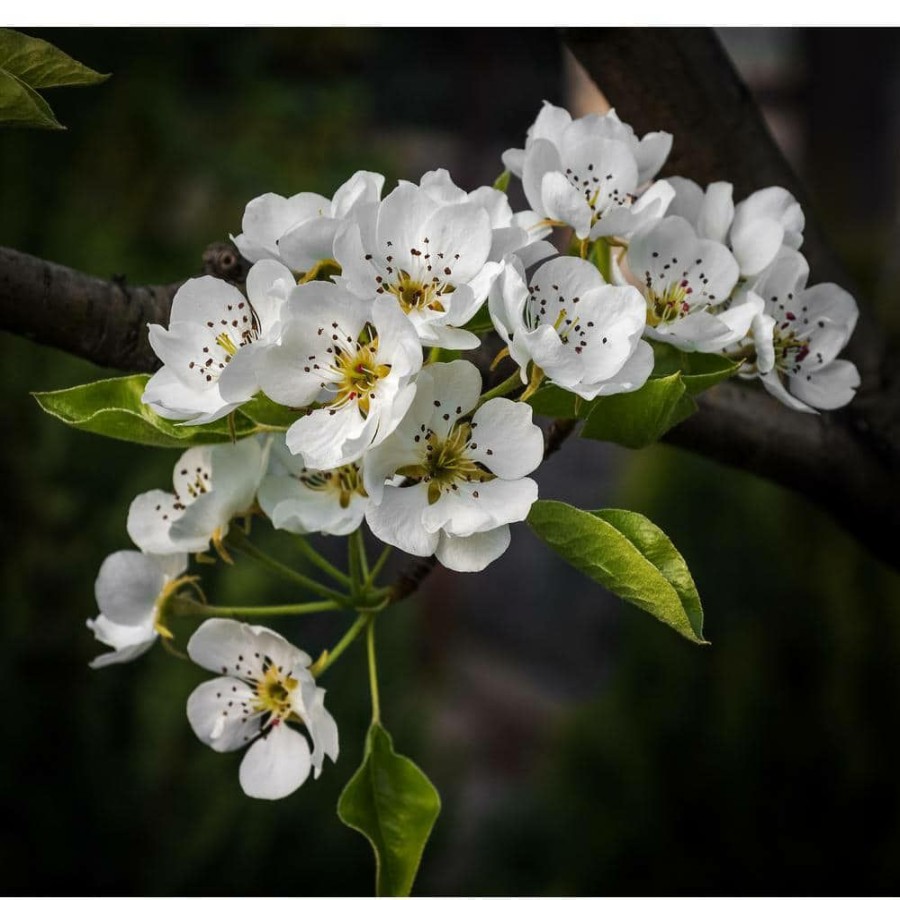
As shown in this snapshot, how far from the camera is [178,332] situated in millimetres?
490

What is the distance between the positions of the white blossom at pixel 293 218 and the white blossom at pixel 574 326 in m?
0.08

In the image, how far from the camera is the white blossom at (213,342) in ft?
1.45

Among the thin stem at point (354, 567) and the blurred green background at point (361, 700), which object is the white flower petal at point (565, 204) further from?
the blurred green background at point (361, 700)

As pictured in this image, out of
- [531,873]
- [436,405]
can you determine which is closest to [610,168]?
[436,405]

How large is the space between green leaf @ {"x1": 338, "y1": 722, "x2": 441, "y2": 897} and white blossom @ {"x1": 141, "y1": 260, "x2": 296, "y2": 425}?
184 mm

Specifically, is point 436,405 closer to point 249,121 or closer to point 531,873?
point 531,873

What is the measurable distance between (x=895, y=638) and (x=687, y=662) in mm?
254

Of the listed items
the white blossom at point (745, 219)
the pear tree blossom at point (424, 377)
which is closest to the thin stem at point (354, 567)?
the pear tree blossom at point (424, 377)

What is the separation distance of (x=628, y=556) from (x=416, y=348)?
11 cm

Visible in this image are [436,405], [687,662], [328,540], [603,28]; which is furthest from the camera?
[328,540]

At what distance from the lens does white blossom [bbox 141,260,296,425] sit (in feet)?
1.45

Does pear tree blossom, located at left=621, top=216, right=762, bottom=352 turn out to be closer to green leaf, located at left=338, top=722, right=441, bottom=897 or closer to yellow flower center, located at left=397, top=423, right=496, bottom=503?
yellow flower center, located at left=397, top=423, right=496, bottom=503

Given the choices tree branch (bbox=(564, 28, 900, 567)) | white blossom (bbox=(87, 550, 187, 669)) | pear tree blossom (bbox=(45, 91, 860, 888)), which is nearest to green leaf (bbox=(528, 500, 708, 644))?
pear tree blossom (bbox=(45, 91, 860, 888))

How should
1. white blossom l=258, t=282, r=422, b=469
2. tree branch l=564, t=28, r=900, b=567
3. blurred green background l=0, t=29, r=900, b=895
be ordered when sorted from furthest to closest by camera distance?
blurred green background l=0, t=29, r=900, b=895, tree branch l=564, t=28, r=900, b=567, white blossom l=258, t=282, r=422, b=469
